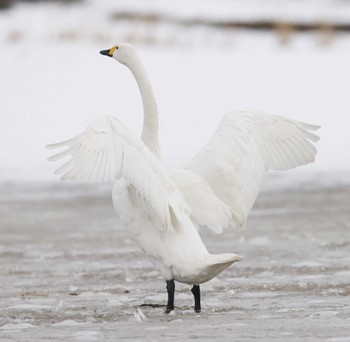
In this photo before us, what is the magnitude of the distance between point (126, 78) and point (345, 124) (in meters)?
5.19

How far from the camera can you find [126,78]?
1008 inches

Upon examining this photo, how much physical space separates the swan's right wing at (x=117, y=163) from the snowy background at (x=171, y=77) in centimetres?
964

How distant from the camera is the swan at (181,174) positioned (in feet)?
26.9

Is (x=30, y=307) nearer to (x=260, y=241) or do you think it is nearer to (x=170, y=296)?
(x=170, y=296)

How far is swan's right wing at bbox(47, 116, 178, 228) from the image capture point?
8109 mm

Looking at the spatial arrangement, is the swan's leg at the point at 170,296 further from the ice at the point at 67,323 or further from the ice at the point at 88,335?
the ice at the point at 88,335

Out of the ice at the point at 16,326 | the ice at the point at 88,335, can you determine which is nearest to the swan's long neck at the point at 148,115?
the ice at the point at 16,326

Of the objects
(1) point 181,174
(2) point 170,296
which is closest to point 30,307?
(2) point 170,296

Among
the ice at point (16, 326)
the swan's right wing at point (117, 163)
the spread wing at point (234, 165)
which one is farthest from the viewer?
the spread wing at point (234, 165)

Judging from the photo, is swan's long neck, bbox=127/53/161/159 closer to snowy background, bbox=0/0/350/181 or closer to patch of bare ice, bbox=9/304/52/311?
patch of bare ice, bbox=9/304/52/311

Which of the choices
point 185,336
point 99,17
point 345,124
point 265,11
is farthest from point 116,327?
point 265,11

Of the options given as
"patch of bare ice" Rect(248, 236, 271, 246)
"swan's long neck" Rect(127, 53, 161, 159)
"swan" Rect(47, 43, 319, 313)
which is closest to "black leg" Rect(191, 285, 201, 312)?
"swan" Rect(47, 43, 319, 313)

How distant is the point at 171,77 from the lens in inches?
1028

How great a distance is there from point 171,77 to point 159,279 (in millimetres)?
16084
